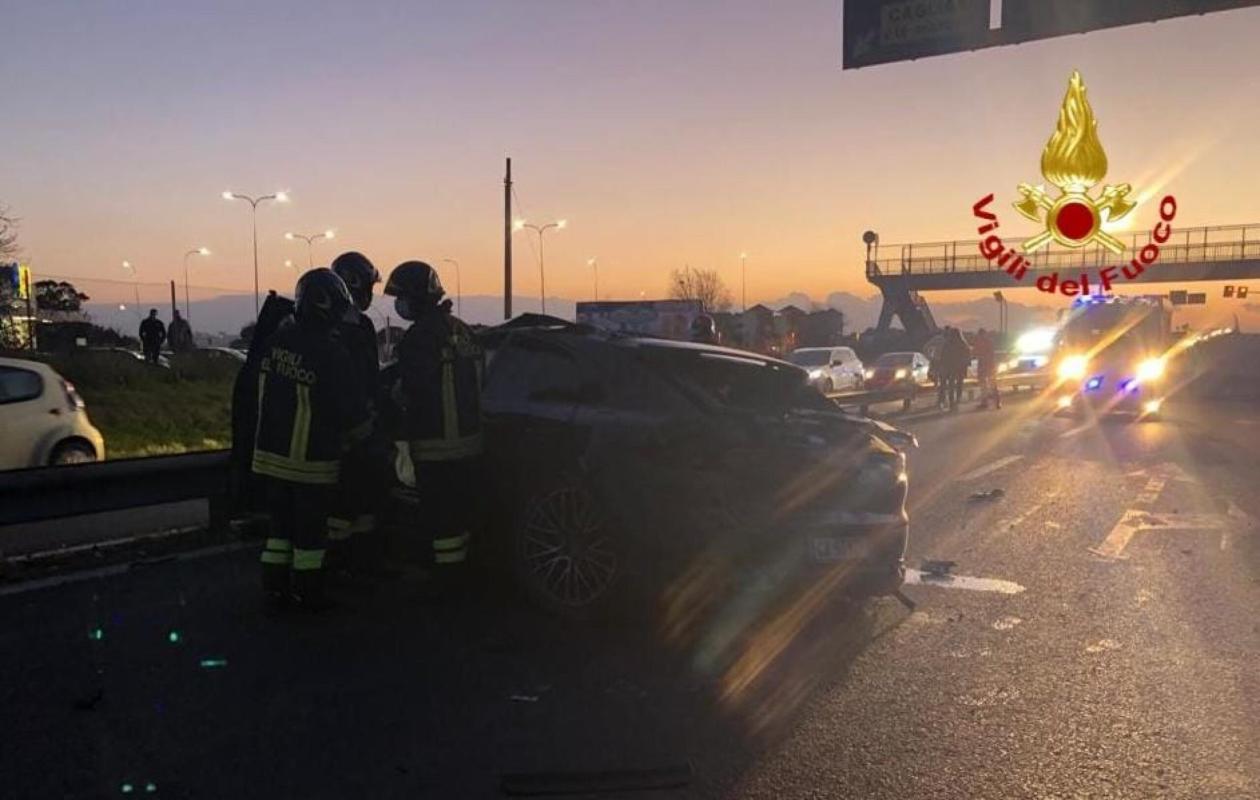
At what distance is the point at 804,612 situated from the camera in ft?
18.5

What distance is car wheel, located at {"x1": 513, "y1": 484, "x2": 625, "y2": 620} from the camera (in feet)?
17.3

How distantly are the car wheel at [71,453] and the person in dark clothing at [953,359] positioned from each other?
718 inches

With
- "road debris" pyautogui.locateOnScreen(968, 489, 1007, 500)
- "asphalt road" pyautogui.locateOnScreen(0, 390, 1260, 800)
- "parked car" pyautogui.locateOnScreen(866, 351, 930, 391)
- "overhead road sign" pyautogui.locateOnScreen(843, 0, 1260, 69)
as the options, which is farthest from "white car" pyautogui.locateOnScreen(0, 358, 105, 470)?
"parked car" pyautogui.locateOnScreen(866, 351, 930, 391)

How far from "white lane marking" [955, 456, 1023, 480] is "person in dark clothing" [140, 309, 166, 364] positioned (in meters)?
19.7

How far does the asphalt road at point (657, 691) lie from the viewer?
3.71 m

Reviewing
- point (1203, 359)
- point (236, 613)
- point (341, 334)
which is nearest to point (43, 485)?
point (236, 613)

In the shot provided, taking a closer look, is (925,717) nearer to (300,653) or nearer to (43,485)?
(300,653)

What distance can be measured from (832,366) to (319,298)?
91.6 ft

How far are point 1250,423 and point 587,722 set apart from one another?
2020 centimetres

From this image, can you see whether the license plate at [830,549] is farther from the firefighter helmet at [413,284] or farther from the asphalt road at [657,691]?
the firefighter helmet at [413,284]

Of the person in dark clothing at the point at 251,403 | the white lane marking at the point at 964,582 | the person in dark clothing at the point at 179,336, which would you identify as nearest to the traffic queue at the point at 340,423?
the person in dark clothing at the point at 251,403

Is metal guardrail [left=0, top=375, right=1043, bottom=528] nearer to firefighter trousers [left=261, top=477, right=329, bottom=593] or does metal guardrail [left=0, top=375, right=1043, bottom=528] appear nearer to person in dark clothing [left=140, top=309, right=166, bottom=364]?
firefighter trousers [left=261, top=477, right=329, bottom=593]

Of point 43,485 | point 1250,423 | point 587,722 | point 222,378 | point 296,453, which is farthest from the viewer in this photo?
point 222,378

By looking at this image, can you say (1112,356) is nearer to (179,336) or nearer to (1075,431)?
(1075,431)
